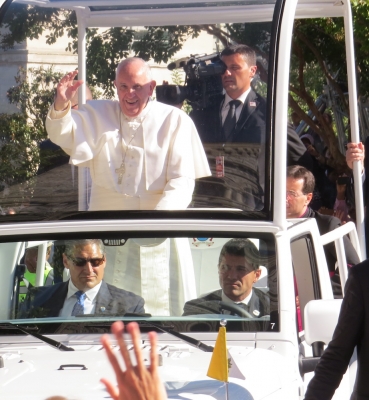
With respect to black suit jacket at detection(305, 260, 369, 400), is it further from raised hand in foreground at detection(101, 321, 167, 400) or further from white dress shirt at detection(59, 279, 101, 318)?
white dress shirt at detection(59, 279, 101, 318)

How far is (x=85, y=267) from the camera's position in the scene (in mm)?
4098

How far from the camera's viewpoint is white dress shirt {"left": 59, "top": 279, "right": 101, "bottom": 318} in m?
3.99

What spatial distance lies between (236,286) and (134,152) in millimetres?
780

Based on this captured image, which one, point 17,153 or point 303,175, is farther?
point 303,175

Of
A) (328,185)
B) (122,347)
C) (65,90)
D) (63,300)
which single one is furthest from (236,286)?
(328,185)

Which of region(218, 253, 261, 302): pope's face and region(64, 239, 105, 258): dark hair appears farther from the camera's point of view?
region(64, 239, 105, 258): dark hair

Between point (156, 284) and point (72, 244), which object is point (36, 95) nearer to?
point (72, 244)

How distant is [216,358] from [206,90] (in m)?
1.46

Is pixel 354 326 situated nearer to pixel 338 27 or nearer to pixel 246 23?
pixel 246 23

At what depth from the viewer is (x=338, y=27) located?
1120cm

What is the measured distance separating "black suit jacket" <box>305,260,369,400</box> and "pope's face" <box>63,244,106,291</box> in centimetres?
136

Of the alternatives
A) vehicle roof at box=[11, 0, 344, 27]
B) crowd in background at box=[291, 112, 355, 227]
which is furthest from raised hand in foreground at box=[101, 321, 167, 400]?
crowd in background at box=[291, 112, 355, 227]

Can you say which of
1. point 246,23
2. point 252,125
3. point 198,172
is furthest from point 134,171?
point 246,23

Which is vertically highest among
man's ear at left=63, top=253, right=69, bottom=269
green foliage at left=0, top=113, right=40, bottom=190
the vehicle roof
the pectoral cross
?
the vehicle roof
